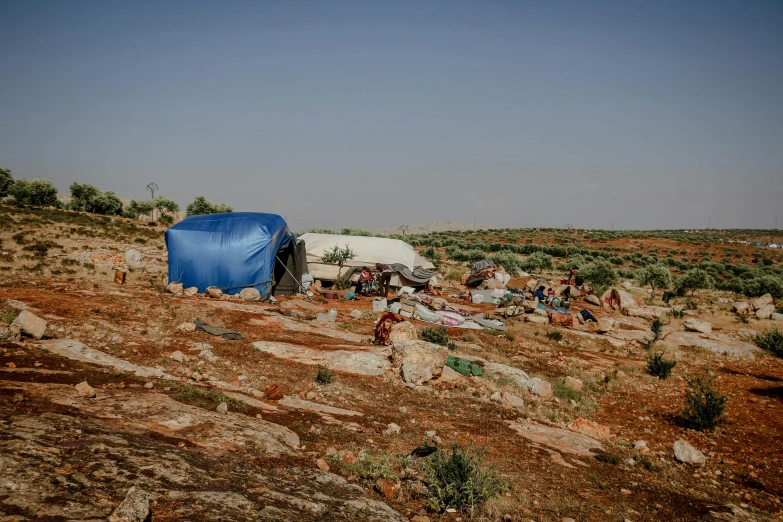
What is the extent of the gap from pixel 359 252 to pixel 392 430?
19029 millimetres

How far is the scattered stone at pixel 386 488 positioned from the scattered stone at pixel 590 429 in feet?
16.7

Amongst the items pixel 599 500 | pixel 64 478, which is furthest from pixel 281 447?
pixel 599 500

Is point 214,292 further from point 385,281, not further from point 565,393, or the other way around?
point 565,393

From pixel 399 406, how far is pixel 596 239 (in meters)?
70.6

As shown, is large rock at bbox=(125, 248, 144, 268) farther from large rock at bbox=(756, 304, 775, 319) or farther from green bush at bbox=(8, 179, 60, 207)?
green bush at bbox=(8, 179, 60, 207)

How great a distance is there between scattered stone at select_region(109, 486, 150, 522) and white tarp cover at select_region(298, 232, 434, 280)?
2083 cm

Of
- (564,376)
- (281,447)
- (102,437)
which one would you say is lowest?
(564,376)

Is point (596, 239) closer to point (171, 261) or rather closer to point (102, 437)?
point (171, 261)

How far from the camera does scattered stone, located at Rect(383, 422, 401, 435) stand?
7.19 metres

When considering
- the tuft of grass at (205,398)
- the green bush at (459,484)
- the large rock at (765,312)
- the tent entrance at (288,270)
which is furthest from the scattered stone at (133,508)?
the large rock at (765,312)

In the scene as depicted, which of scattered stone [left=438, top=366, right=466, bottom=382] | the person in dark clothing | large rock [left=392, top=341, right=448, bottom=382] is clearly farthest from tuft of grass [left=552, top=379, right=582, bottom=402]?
the person in dark clothing

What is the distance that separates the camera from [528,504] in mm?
5531

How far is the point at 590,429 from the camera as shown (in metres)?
8.93

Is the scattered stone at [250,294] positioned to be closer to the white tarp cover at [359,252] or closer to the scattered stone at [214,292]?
the scattered stone at [214,292]
